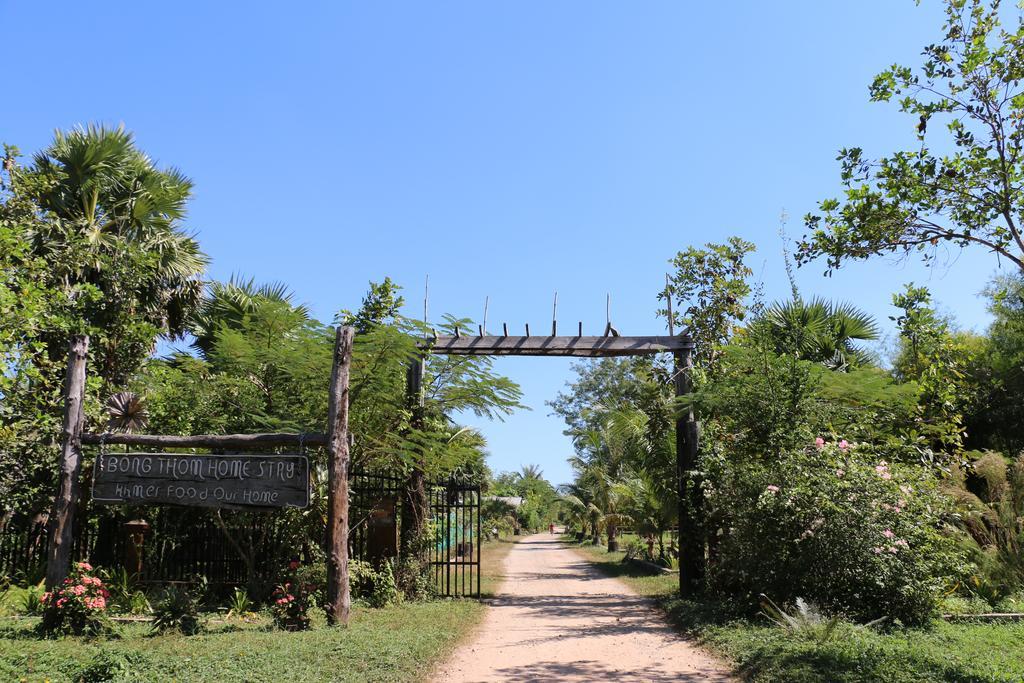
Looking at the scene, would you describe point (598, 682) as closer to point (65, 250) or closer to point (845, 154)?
point (845, 154)

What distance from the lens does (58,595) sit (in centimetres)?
835

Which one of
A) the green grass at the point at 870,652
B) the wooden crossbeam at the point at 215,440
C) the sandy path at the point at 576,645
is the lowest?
the sandy path at the point at 576,645

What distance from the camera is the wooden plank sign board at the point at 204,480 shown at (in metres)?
8.91

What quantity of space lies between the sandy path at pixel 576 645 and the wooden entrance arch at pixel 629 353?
4.67ft

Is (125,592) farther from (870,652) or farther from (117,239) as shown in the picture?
(870,652)

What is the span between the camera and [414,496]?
12.9m

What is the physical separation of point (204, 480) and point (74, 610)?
6.34 feet

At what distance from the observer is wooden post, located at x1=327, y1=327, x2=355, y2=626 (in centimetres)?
910

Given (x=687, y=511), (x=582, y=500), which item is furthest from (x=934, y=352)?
(x=582, y=500)

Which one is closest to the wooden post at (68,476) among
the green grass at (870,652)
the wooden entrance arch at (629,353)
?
the wooden entrance arch at (629,353)

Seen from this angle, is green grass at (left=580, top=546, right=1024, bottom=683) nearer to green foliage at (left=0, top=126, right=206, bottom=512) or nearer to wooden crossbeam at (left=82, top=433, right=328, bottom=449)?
wooden crossbeam at (left=82, top=433, right=328, bottom=449)

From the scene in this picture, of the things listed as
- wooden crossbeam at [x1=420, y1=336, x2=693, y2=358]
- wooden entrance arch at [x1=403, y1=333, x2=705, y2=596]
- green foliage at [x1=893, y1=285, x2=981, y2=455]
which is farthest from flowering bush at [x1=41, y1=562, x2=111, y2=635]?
green foliage at [x1=893, y1=285, x2=981, y2=455]

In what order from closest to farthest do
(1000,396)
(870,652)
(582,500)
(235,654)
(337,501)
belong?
(235,654) < (870,652) < (337,501) < (1000,396) < (582,500)

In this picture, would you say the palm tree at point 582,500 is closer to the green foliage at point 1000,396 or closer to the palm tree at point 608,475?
the palm tree at point 608,475
